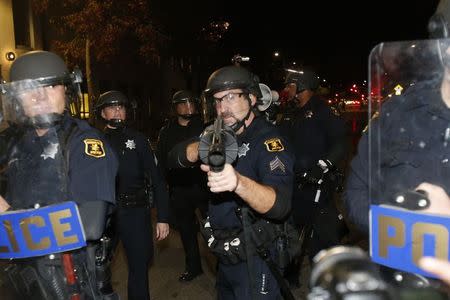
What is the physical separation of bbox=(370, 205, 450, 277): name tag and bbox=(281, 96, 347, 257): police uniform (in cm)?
351

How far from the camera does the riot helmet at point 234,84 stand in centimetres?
323

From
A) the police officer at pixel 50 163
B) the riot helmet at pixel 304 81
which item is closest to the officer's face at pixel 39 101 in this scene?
the police officer at pixel 50 163

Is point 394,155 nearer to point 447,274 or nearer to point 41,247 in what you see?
point 447,274

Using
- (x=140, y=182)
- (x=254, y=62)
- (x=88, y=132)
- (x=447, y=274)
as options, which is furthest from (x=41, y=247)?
(x=254, y=62)

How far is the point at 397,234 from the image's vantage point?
1.50 meters

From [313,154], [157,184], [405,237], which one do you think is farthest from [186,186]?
[405,237]

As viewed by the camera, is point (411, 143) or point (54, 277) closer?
point (411, 143)

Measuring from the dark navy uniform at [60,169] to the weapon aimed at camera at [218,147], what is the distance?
59cm

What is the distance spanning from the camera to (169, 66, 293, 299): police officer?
2904mm

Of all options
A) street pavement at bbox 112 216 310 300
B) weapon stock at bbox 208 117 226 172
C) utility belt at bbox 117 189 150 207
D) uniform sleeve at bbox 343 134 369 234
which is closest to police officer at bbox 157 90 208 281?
street pavement at bbox 112 216 310 300

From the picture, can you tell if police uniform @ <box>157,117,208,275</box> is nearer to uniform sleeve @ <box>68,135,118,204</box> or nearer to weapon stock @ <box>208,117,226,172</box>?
uniform sleeve @ <box>68,135,118,204</box>

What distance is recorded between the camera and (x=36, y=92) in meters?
2.68

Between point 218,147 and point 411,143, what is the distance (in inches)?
34.7

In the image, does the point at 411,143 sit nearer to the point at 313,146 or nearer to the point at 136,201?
the point at 136,201
